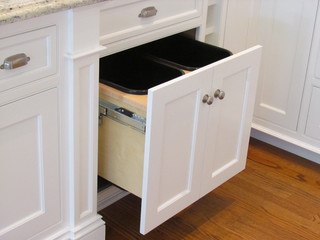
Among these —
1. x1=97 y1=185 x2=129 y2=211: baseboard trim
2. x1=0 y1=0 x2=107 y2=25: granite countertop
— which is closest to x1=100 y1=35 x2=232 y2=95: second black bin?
x1=97 y1=185 x2=129 y2=211: baseboard trim

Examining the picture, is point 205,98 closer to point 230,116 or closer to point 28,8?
point 230,116

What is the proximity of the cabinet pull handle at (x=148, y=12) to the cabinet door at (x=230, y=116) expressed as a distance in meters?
0.27

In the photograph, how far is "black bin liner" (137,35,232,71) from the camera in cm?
200

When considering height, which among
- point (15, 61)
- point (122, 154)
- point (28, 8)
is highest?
point (28, 8)

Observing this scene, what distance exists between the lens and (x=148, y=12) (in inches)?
68.4

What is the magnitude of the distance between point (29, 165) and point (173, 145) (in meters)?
0.38

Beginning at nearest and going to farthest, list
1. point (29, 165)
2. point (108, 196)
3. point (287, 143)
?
1. point (29, 165)
2. point (108, 196)
3. point (287, 143)

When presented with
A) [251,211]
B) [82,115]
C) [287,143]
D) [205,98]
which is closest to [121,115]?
[82,115]

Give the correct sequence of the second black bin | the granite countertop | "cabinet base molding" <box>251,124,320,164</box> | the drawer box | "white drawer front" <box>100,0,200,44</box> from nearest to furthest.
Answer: the granite countertop → the drawer box → "white drawer front" <box>100,0,200,44</box> → the second black bin → "cabinet base molding" <box>251,124,320,164</box>

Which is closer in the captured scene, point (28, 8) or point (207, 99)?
point (28, 8)

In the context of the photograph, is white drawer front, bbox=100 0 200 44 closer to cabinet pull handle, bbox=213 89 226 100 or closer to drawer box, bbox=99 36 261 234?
drawer box, bbox=99 36 261 234

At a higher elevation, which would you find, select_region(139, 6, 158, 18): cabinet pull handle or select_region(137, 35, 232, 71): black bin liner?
select_region(139, 6, 158, 18): cabinet pull handle

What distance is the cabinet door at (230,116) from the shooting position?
66.2 inches

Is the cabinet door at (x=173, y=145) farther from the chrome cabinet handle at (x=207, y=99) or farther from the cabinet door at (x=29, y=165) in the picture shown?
the cabinet door at (x=29, y=165)
